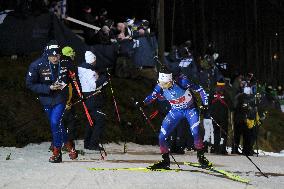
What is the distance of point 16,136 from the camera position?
13.9 m

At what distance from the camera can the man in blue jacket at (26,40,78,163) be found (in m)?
10.1

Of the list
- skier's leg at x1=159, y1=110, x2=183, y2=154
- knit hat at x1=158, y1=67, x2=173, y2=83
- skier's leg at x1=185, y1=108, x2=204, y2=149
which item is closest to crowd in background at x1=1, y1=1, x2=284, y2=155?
skier's leg at x1=185, y1=108, x2=204, y2=149

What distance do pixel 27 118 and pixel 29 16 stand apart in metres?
3.90

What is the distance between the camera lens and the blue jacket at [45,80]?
1008cm

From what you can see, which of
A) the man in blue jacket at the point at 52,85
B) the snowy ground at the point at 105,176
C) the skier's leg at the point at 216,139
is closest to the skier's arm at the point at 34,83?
the man in blue jacket at the point at 52,85

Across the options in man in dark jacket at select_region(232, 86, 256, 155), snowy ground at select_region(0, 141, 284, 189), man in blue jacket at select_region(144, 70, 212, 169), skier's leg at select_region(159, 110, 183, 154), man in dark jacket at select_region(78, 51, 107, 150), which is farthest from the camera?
man in dark jacket at select_region(232, 86, 256, 155)

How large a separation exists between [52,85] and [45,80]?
220mm

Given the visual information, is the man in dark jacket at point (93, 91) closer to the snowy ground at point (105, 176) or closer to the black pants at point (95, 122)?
the black pants at point (95, 122)

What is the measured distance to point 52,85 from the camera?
10047 millimetres

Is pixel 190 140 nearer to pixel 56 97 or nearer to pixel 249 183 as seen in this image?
pixel 56 97

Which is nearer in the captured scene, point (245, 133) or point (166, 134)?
point (166, 134)

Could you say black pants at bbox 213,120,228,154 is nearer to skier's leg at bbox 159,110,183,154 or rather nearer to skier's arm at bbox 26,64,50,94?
skier's leg at bbox 159,110,183,154

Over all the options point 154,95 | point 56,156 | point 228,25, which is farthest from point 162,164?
point 228,25

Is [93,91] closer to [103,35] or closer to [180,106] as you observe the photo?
[180,106]
